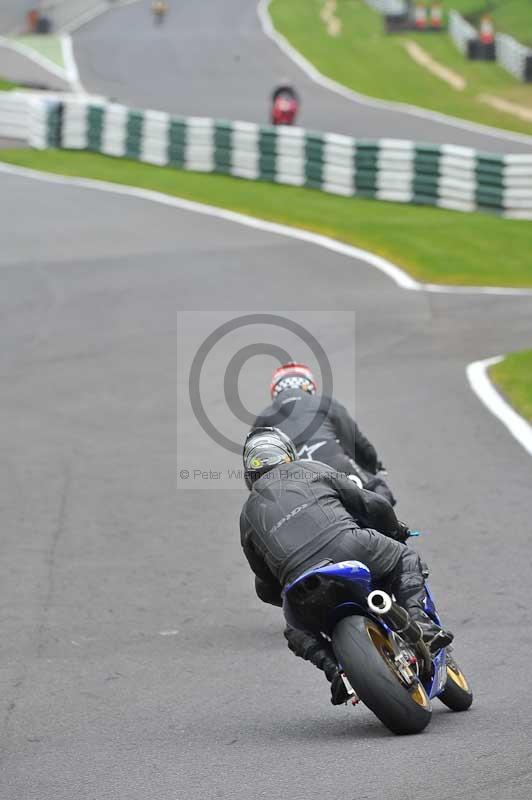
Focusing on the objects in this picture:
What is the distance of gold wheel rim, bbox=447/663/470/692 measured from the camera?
22.1ft

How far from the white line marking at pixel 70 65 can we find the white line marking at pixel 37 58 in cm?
24

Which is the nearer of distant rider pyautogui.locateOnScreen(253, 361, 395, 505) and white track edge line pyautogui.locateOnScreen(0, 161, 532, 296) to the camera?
distant rider pyautogui.locateOnScreen(253, 361, 395, 505)

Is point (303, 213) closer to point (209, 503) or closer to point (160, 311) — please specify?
point (160, 311)

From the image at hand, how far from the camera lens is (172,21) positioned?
60344 mm

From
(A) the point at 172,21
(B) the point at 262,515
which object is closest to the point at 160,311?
(B) the point at 262,515

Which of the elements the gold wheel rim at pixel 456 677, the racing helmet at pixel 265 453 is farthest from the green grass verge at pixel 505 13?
the gold wheel rim at pixel 456 677

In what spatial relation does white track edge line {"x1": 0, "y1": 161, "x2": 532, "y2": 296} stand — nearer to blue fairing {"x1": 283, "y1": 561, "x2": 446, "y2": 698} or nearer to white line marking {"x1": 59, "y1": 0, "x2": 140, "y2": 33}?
blue fairing {"x1": 283, "y1": 561, "x2": 446, "y2": 698}

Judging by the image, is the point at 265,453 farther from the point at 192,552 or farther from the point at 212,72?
the point at 212,72

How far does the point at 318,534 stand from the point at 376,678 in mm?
823

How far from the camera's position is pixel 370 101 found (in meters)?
41.2

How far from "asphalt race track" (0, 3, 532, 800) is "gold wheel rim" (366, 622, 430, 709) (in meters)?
0.16

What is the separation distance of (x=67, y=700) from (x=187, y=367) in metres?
8.12

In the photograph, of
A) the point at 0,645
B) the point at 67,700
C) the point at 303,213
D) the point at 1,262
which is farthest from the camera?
the point at 303,213

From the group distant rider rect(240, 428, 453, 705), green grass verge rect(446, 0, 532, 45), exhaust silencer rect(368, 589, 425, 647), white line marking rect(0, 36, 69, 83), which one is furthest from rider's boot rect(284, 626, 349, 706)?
green grass verge rect(446, 0, 532, 45)
